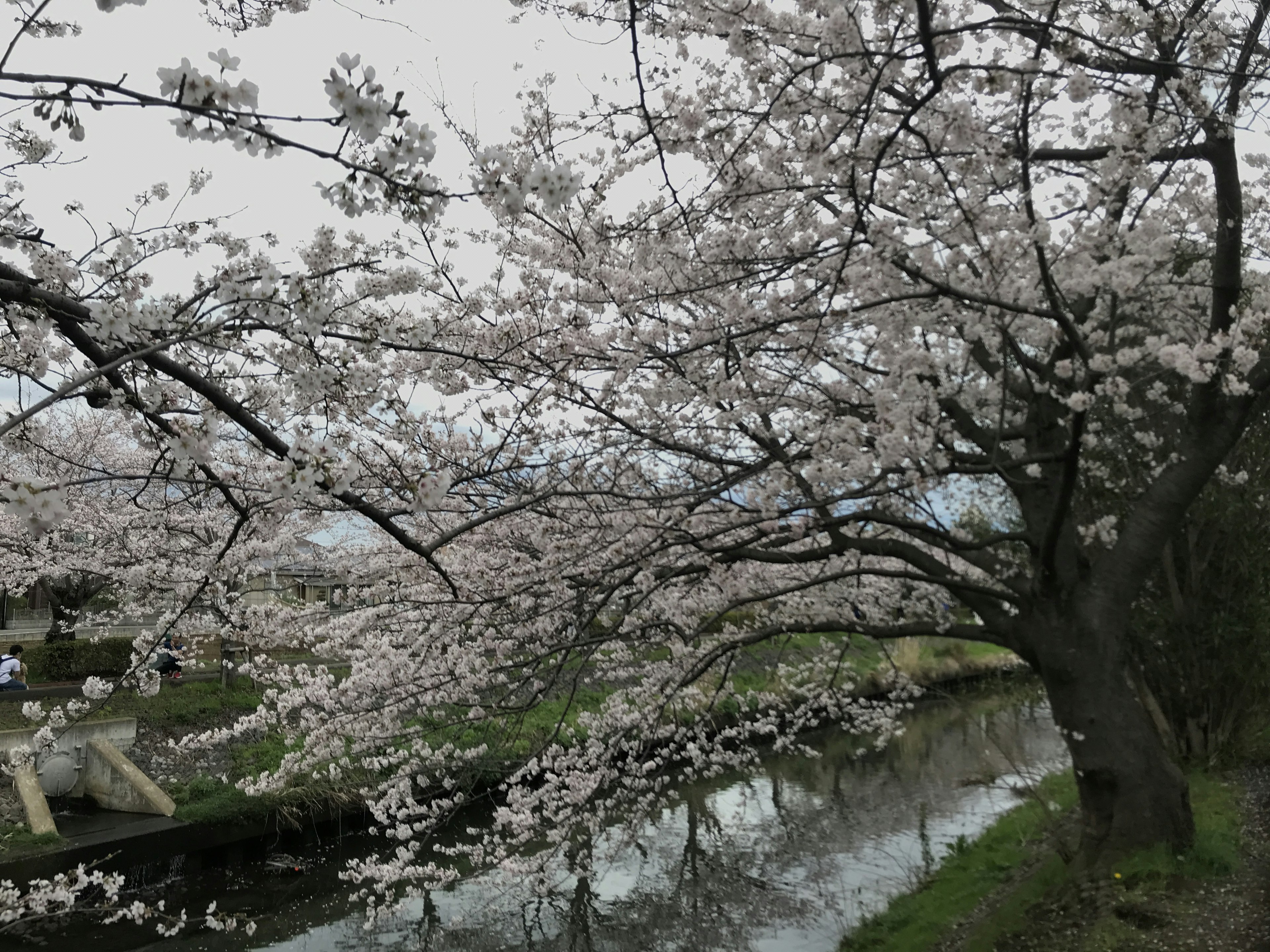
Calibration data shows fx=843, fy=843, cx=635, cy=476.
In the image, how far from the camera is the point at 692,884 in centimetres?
880

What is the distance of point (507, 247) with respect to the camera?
6816 mm

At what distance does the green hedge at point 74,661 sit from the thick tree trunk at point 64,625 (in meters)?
0.52

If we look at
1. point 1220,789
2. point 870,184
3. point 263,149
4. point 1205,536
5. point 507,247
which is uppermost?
point 507,247

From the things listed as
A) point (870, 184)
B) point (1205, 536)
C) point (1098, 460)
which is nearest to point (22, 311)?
point (870, 184)

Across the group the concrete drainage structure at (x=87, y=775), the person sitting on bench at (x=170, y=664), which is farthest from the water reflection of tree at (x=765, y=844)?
the person sitting on bench at (x=170, y=664)

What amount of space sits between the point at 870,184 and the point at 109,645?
47.8ft

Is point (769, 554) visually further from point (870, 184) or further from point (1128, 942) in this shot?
point (1128, 942)

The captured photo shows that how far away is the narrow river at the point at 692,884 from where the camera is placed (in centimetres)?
773

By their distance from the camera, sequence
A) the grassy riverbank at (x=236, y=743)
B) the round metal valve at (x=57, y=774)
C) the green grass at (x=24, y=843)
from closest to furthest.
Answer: the green grass at (x=24, y=843), the grassy riverbank at (x=236, y=743), the round metal valve at (x=57, y=774)

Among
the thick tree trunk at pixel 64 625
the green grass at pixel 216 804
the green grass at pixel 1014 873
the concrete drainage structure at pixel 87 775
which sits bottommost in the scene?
the green grass at pixel 1014 873

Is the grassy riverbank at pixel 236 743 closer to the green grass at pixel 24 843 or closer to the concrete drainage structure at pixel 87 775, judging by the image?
the green grass at pixel 24 843

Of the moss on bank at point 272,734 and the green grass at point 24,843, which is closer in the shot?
the green grass at point 24,843

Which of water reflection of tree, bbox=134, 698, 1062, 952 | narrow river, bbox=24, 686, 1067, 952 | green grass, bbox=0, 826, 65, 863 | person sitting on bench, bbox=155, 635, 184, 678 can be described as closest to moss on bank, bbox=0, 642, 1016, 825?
person sitting on bench, bbox=155, 635, 184, 678

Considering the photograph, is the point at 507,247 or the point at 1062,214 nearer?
the point at 1062,214
